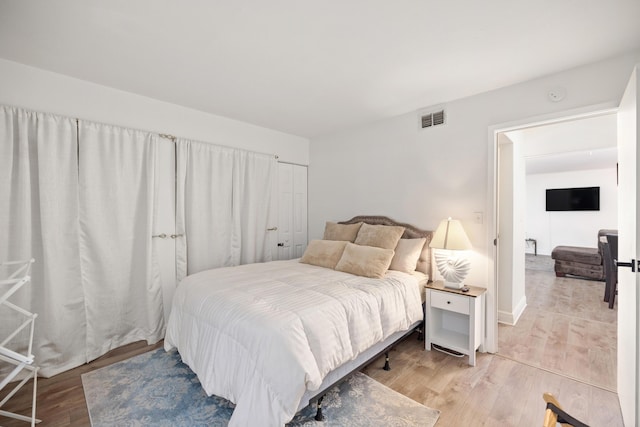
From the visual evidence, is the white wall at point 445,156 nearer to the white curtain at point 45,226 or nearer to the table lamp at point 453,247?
the table lamp at point 453,247

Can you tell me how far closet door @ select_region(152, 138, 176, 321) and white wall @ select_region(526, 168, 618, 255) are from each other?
364 inches

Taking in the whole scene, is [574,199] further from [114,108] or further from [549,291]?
[114,108]

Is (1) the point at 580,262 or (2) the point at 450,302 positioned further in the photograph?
(1) the point at 580,262

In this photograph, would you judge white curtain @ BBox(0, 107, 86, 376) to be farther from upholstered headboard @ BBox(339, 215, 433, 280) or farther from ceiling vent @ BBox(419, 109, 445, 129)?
ceiling vent @ BBox(419, 109, 445, 129)

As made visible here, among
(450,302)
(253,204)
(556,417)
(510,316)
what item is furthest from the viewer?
(253,204)

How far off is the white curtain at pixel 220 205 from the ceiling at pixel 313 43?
30.5 inches

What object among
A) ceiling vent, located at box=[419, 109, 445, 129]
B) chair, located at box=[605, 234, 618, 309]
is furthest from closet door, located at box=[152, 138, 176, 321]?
chair, located at box=[605, 234, 618, 309]

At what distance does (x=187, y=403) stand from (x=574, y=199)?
9.50 metres

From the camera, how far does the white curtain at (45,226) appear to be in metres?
2.17

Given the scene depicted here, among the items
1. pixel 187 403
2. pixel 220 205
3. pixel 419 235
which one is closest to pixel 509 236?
pixel 419 235

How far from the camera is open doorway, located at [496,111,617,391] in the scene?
2.52 m

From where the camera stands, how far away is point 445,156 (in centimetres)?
300

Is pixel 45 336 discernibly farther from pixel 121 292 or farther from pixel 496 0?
pixel 496 0

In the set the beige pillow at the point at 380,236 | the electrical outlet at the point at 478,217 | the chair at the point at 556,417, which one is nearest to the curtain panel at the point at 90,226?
the beige pillow at the point at 380,236
